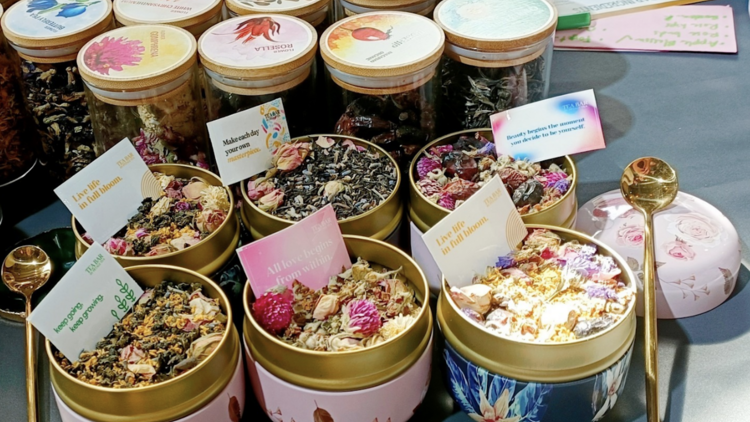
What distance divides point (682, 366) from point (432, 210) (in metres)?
0.42

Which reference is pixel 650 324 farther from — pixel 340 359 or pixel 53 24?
pixel 53 24

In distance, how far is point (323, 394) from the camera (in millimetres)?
840

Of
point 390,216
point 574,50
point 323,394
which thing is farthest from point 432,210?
point 574,50

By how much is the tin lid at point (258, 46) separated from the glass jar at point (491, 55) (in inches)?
9.7

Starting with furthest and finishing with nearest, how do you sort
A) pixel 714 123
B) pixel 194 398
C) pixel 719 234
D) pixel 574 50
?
1. pixel 574 50
2. pixel 714 123
3. pixel 719 234
4. pixel 194 398

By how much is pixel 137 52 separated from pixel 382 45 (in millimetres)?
398

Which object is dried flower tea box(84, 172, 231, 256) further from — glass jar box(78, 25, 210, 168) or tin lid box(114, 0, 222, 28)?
tin lid box(114, 0, 222, 28)

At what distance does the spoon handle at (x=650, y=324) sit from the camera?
36.5 inches

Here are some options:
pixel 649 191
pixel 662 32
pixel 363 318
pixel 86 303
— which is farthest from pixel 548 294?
pixel 662 32

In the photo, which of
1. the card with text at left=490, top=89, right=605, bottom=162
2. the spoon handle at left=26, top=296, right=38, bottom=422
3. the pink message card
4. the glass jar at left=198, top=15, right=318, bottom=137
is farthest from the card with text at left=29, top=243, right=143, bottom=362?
the pink message card

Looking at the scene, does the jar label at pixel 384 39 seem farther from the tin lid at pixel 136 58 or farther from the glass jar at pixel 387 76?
the tin lid at pixel 136 58

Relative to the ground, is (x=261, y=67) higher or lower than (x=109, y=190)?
higher

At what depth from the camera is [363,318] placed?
881 mm

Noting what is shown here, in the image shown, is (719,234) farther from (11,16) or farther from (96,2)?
(11,16)
